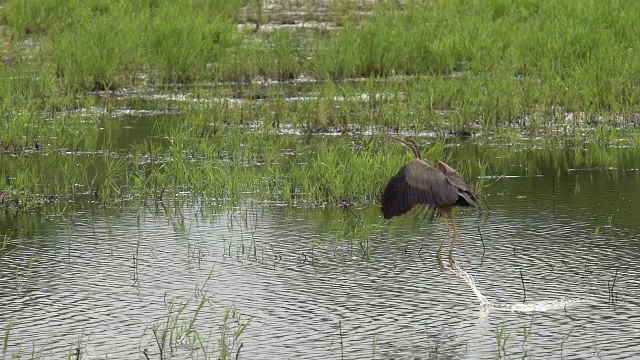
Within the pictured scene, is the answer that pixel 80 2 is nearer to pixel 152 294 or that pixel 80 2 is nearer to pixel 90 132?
pixel 90 132

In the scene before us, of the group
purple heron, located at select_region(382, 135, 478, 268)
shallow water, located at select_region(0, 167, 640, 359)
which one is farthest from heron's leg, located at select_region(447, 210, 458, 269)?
purple heron, located at select_region(382, 135, 478, 268)

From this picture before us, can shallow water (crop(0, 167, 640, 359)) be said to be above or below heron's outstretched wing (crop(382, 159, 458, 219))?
below

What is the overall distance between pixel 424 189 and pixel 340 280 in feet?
2.30

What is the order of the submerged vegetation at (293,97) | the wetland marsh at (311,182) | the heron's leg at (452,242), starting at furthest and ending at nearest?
1. the submerged vegetation at (293,97)
2. the heron's leg at (452,242)
3. the wetland marsh at (311,182)

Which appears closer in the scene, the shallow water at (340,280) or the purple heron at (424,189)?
the shallow water at (340,280)

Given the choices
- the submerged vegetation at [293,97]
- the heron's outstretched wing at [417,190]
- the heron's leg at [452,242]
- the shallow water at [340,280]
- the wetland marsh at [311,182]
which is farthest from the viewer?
the submerged vegetation at [293,97]

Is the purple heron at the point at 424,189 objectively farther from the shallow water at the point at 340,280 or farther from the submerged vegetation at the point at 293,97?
the submerged vegetation at the point at 293,97

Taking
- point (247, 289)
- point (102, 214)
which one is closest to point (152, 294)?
point (247, 289)

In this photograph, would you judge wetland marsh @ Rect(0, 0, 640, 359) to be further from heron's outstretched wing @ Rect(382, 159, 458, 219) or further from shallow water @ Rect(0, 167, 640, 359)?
heron's outstretched wing @ Rect(382, 159, 458, 219)

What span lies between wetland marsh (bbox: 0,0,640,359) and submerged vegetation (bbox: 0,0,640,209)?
0.03 m

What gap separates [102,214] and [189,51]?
5.93 m

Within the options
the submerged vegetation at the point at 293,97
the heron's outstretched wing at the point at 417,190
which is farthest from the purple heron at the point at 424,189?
the submerged vegetation at the point at 293,97

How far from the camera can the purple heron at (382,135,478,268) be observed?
273 inches

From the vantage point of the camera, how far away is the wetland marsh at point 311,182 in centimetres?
626
